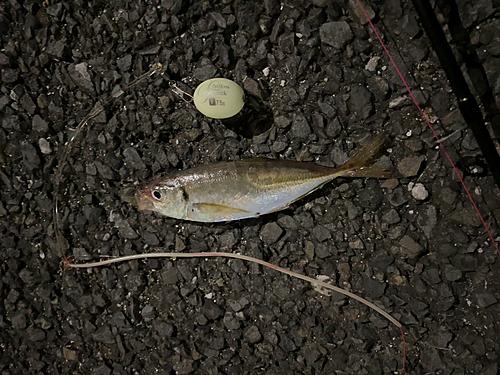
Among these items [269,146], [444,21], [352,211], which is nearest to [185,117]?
[269,146]

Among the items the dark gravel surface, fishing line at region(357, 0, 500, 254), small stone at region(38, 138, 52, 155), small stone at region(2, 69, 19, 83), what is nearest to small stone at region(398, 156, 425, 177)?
the dark gravel surface

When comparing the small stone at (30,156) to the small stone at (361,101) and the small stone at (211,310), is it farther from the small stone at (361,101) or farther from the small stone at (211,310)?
the small stone at (361,101)

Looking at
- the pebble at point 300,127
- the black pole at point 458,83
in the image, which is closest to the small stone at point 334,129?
the pebble at point 300,127

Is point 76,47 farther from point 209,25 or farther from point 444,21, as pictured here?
point 444,21

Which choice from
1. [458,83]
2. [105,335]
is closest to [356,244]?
[458,83]

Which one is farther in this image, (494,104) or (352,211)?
(352,211)

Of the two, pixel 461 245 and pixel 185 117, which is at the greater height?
pixel 185 117

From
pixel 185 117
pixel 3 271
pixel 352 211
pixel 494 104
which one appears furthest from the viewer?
pixel 3 271

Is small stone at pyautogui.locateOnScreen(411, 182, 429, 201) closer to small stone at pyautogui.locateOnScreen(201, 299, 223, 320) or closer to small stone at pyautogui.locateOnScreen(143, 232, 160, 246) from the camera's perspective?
small stone at pyautogui.locateOnScreen(201, 299, 223, 320)
